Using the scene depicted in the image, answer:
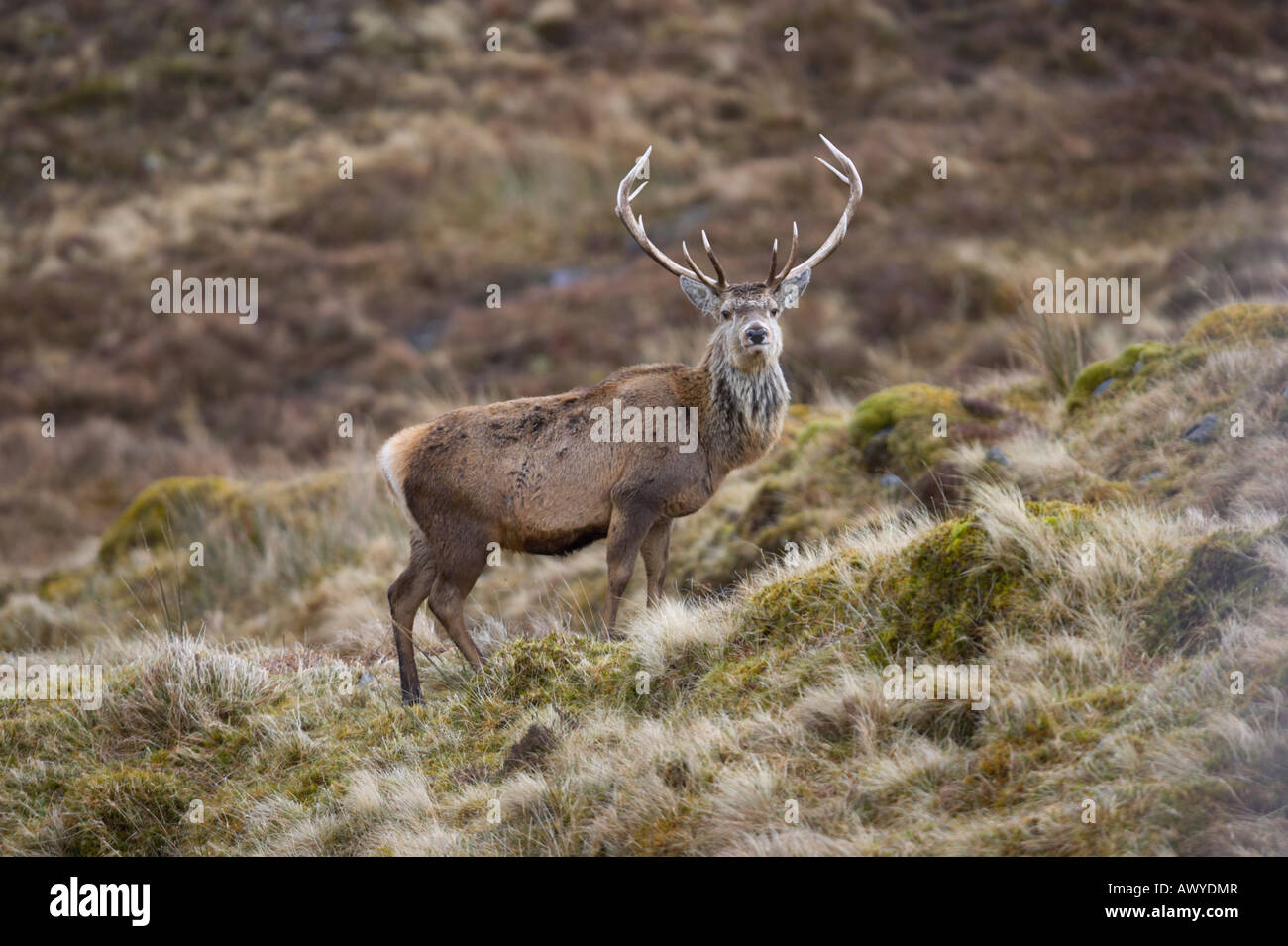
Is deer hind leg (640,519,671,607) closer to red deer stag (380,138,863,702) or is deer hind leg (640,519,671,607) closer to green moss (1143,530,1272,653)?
red deer stag (380,138,863,702)

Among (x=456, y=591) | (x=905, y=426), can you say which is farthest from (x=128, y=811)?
(x=905, y=426)

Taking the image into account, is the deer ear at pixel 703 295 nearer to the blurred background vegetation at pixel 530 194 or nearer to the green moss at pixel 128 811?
the green moss at pixel 128 811

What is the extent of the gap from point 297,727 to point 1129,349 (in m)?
6.86

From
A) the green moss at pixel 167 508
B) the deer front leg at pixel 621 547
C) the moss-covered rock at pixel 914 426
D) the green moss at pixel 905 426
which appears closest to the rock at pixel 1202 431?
the moss-covered rock at pixel 914 426

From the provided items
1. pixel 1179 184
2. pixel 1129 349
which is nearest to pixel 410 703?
pixel 1129 349

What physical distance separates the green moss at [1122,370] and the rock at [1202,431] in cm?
112

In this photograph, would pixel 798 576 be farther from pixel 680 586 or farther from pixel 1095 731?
pixel 680 586

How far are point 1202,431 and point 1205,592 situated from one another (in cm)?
332

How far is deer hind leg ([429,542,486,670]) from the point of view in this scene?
24.6ft

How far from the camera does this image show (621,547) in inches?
297

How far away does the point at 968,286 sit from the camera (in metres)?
20.0

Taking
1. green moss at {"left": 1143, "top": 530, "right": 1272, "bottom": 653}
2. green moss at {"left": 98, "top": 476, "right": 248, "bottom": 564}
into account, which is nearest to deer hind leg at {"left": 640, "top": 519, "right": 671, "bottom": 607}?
green moss at {"left": 1143, "top": 530, "right": 1272, "bottom": 653}

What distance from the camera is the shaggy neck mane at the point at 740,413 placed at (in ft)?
25.7

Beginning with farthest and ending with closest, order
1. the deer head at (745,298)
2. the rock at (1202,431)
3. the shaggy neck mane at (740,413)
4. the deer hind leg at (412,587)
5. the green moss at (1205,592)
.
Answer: the rock at (1202,431)
the shaggy neck mane at (740,413)
the deer head at (745,298)
the deer hind leg at (412,587)
the green moss at (1205,592)
